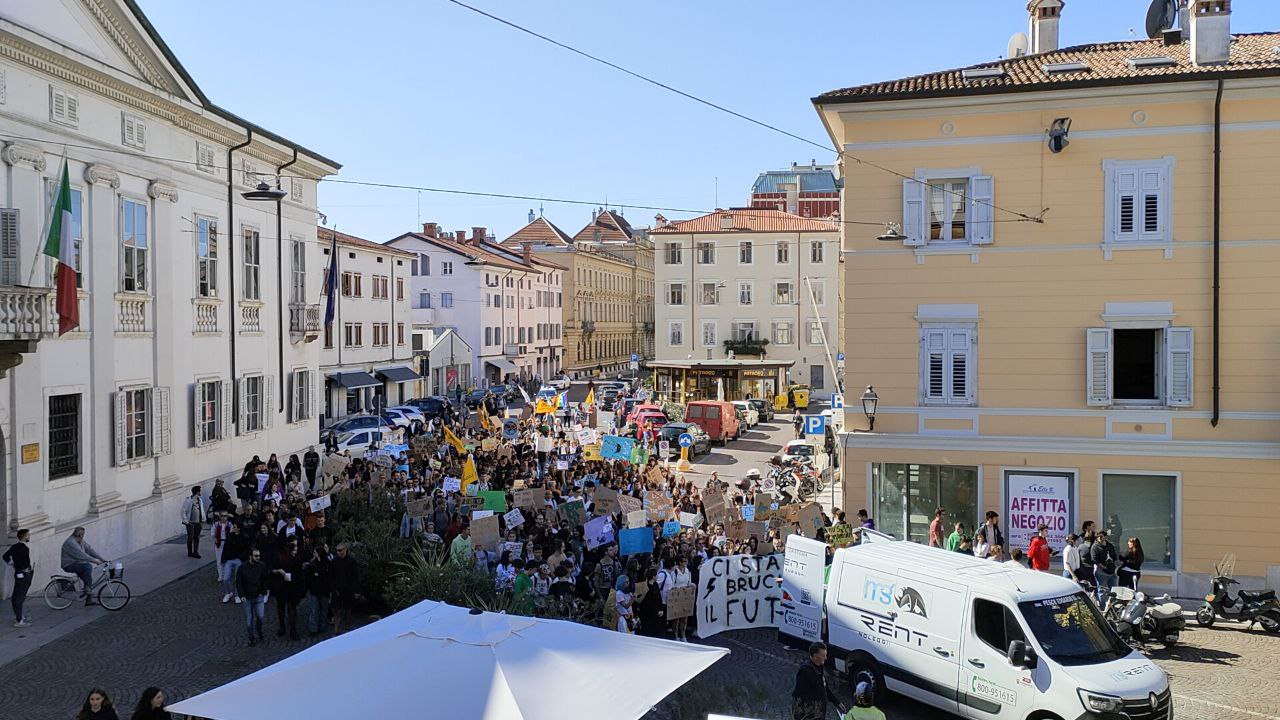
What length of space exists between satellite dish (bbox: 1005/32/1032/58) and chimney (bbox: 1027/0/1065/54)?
58 centimetres

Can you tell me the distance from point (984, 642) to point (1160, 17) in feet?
56.8

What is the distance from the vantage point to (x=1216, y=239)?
18.6m

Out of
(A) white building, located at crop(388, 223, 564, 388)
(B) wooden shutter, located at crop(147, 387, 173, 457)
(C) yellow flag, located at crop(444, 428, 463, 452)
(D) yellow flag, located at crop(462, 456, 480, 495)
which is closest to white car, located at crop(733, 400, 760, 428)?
(C) yellow flag, located at crop(444, 428, 463, 452)

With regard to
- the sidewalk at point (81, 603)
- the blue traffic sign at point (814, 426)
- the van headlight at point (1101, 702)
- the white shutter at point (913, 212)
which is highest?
the white shutter at point (913, 212)

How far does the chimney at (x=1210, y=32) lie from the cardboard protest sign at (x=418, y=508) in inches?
656

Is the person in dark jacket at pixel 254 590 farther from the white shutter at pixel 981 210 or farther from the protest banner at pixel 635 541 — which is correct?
the white shutter at pixel 981 210

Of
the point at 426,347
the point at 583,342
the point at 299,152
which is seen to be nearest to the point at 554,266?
the point at 583,342

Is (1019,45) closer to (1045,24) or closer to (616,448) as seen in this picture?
(1045,24)

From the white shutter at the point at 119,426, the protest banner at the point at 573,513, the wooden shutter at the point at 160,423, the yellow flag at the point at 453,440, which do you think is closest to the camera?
the protest banner at the point at 573,513

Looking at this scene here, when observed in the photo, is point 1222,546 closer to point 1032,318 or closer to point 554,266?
point 1032,318

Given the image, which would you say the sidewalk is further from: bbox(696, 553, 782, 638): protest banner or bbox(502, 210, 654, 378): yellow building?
bbox(502, 210, 654, 378): yellow building

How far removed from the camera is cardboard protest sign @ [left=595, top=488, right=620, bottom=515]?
20.1 m

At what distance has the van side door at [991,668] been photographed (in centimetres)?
1094

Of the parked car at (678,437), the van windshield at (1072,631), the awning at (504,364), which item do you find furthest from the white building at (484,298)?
the van windshield at (1072,631)
